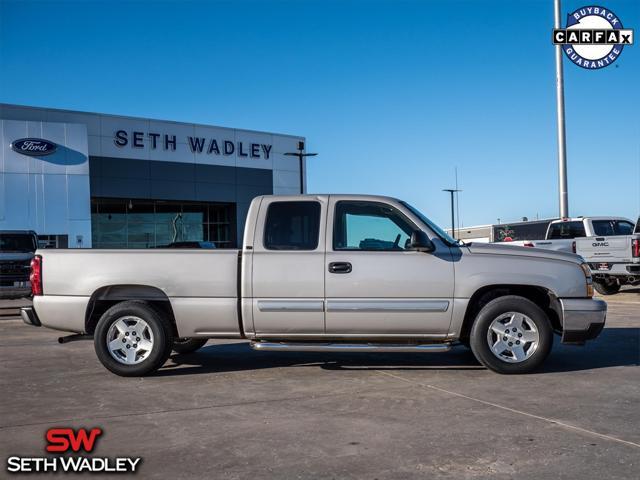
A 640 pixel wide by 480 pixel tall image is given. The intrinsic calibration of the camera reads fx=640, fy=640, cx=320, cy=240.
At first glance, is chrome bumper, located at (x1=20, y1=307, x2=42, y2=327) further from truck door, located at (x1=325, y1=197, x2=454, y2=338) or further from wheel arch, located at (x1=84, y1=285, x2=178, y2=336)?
truck door, located at (x1=325, y1=197, x2=454, y2=338)

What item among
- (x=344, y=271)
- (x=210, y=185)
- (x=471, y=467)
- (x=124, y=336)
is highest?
(x=210, y=185)

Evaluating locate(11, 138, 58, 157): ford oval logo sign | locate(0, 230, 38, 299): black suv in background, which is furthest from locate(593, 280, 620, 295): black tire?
locate(11, 138, 58, 157): ford oval logo sign

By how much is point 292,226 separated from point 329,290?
0.83 metres

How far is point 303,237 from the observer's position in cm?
685

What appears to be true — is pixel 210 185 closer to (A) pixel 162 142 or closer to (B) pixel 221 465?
(A) pixel 162 142

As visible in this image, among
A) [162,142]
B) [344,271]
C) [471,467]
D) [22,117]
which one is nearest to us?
[471,467]

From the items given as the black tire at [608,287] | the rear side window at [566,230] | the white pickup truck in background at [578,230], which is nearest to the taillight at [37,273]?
the white pickup truck in background at [578,230]

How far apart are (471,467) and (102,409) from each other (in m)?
3.14

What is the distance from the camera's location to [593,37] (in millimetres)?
20328

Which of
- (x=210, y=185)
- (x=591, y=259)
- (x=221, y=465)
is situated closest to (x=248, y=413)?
(x=221, y=465)

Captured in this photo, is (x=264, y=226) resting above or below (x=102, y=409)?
above

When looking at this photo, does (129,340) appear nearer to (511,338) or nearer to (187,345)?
(187,345)

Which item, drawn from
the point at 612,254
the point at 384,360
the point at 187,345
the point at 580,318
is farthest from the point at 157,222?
the point at 580,318

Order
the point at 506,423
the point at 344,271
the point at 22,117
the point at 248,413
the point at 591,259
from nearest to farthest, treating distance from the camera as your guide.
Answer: the point at 506,423 < the point at 248,413 < the point at 344,271 < the point at 591,259 < the point at 22,117
